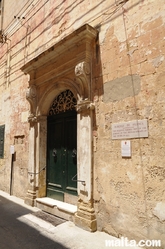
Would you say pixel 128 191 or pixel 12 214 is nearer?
pixel 128 191

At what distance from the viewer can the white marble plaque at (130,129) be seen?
255 cm

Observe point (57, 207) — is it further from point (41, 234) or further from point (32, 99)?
point (32, 99)

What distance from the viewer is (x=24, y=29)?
5.70 m

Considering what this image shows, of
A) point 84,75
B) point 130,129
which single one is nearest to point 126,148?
point 130,129

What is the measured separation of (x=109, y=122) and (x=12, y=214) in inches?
104


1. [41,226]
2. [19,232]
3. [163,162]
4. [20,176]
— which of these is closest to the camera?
[163,162]

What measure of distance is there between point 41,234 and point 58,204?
0.87m

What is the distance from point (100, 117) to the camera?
123 inches

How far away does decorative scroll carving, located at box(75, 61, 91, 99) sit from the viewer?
320cm

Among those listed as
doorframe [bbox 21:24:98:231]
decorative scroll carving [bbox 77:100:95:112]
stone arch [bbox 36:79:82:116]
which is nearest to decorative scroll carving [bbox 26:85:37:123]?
doorframe [bbox 21:24:98:231]

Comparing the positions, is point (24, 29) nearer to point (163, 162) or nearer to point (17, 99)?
point (17, 99)

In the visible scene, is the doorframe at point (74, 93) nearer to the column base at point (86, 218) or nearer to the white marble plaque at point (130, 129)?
the column base at point (86, 218)

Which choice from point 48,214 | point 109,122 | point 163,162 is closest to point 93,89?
point 109,122

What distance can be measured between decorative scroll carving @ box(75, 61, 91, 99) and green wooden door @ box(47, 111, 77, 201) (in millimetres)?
731
